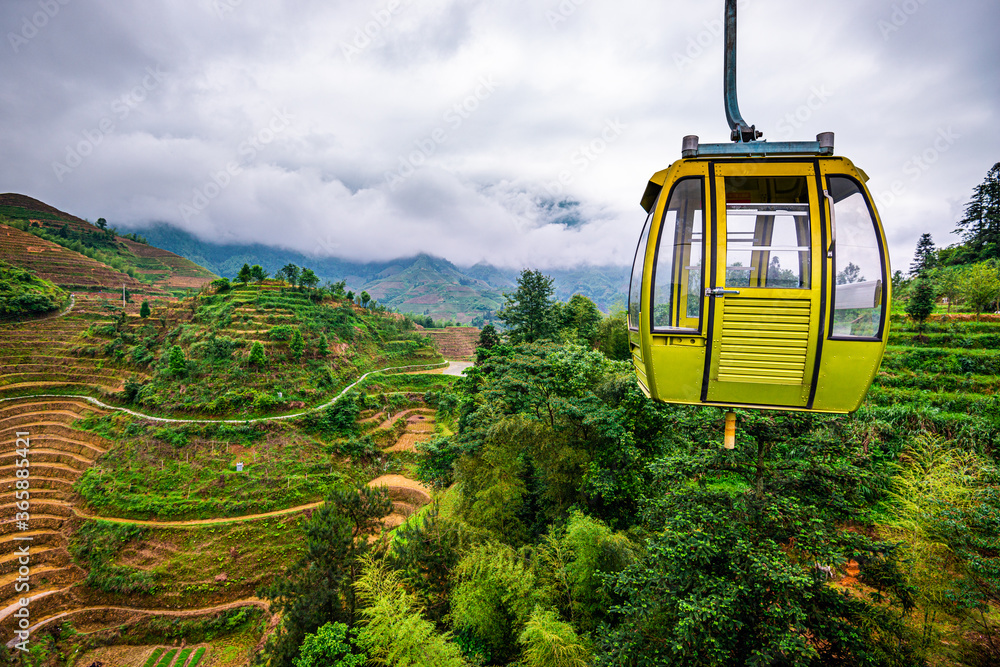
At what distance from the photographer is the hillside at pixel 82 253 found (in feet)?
143

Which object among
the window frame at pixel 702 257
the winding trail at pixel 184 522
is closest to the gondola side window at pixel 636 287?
the window frame at pixel 702 257

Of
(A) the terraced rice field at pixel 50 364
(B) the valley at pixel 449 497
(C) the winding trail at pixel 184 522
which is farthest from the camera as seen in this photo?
(A) the terraced rice field at pixel 50 364

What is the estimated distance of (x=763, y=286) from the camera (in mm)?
3324

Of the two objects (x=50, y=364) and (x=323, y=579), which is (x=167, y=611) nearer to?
(x=323, y=579)

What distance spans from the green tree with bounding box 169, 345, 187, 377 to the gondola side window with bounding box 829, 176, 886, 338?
1520 inches

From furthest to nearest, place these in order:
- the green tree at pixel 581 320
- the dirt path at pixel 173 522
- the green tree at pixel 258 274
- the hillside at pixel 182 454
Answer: the green tree at pixel 258 274
the green tree at pixel 581 320
the dirt path at pixel 173 522
the hillside at pixel 182 454

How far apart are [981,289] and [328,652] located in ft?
109

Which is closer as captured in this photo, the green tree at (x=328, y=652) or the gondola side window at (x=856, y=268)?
the gondola side window at (x=856, y=268)

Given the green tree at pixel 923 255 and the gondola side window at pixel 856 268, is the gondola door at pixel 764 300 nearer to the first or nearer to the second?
the gondola side window at pixel 856 268

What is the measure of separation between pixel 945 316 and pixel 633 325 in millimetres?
26958

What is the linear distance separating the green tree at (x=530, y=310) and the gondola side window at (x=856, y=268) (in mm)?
18477

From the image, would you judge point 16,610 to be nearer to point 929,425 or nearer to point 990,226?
point 929,425

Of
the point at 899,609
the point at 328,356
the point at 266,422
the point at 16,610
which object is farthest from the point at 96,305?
the point at 899,609

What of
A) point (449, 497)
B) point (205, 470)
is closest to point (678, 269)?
point (449, 497)
